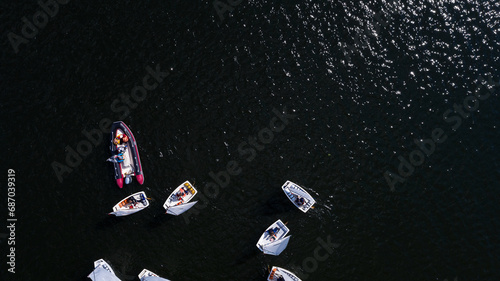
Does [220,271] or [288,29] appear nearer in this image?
[220,271]

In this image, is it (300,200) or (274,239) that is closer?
(274,239)

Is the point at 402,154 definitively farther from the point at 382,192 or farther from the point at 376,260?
the point at 376,260

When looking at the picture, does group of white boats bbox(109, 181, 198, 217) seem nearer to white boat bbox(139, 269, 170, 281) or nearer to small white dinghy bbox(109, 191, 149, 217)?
small white dinghy bbox(109, 191, 149, 217)

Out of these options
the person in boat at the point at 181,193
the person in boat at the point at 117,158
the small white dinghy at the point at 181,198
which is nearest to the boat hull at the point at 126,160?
the person in boat at the point at 117,158

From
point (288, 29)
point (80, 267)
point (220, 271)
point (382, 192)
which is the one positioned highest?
point (288, 29)

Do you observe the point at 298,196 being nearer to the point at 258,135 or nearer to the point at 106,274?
the point at 258,135

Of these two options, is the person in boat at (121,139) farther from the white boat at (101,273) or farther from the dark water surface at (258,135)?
the white boat at (101,273)

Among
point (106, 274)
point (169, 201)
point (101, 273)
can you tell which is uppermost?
point (169, 201)

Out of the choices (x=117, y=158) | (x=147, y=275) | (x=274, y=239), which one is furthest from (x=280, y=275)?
(x=117, y=158)

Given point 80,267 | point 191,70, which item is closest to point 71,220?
point 80,267
